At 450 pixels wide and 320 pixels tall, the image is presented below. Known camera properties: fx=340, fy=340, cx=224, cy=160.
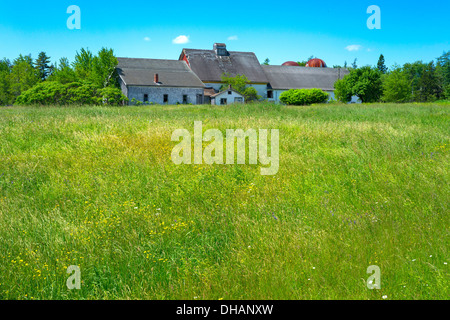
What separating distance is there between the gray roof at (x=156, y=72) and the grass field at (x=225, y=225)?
41.8 metres

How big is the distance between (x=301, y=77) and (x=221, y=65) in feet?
53.1

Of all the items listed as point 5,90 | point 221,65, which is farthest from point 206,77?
point 5,90

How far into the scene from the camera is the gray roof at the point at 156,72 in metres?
48.6

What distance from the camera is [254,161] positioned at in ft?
26.1

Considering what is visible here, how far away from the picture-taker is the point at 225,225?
461 centimetres

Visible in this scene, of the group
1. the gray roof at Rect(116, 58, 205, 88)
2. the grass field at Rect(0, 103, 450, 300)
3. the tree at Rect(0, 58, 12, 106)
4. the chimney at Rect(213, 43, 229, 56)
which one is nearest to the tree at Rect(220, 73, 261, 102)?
the gray roof at Rect(116, 58, 205, 88)
